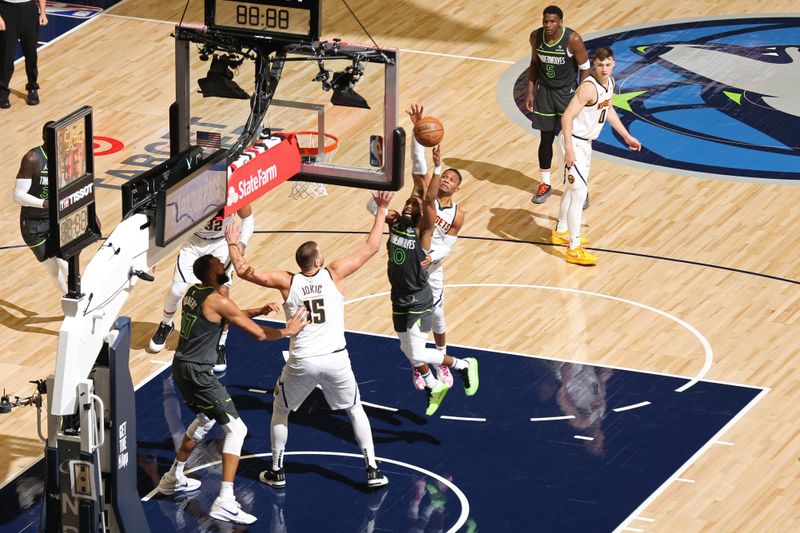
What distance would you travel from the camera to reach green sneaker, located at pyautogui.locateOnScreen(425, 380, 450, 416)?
1482 cm

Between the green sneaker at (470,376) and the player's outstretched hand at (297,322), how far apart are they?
87.6 inches

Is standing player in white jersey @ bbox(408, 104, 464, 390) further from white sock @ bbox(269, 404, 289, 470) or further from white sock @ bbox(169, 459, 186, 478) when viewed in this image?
white sock @ bbox(169, 459, 186, 478)

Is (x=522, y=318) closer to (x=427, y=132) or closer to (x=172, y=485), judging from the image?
(x=427, y=132)

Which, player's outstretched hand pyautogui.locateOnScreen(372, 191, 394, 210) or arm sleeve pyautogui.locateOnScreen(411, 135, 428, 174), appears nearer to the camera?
player's outstretched hand pyautogui.locateOnScreen(372, 191, 394, 210)

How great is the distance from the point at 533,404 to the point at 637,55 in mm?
9672

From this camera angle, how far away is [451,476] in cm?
1409

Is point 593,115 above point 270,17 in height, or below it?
below

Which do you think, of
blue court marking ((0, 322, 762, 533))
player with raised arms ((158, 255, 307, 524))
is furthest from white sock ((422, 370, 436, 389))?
player with raised arms ((158, 255, 307, 524))

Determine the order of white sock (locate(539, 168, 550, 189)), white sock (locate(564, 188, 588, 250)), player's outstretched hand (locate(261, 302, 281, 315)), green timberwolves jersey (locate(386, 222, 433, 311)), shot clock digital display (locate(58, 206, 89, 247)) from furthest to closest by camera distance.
→ white sock (locate(539, 168, 550, 189)) → white sock (locate(564, 188, 588, 250)) → green timberwolves jersey (locate(386, 222, 433, 311)) → player's outstretched hand (locate(261, 302, 281, 315)) → shot clock digital display (locate(58, 206, 89, 247))

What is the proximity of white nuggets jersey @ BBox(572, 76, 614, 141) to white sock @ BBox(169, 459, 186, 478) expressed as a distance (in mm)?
6183

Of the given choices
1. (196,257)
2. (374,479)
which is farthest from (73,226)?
(196,257)

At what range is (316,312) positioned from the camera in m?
13.4

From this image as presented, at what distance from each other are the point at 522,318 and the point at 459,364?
6.64 ft

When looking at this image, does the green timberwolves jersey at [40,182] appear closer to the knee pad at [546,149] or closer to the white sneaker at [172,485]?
the white sneaker at [172,485]
